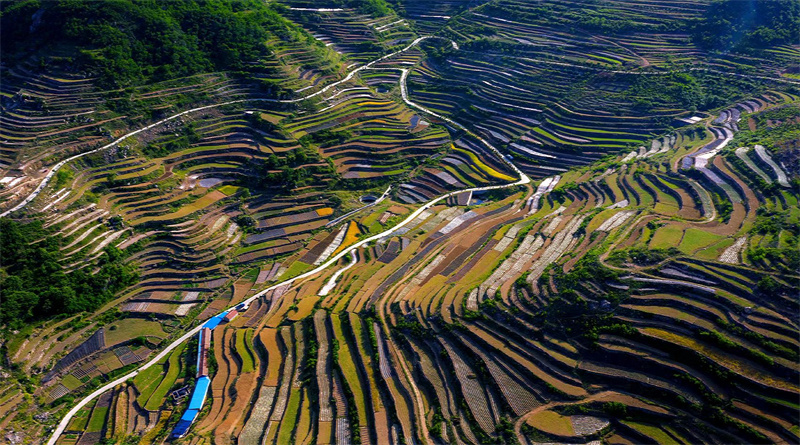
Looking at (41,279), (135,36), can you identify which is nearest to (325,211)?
(41,279)

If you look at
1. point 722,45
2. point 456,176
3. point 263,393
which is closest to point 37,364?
point 263,393

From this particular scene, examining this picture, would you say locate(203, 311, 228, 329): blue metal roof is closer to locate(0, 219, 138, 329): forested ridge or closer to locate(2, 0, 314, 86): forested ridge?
locate(0, 219, 138, 329): forested ridge

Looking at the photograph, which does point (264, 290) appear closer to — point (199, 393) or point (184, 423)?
point (199, 393)

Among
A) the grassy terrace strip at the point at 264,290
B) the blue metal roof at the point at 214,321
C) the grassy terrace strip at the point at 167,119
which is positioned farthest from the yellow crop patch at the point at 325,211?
the grassy terrace strip at the point at 167,119

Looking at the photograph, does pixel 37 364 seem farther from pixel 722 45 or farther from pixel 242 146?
pixel 722 45

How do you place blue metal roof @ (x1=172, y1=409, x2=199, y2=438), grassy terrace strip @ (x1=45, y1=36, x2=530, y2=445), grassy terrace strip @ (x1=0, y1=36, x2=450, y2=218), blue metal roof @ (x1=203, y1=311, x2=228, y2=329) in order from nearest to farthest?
blue metal roof @ (x1=172, y1=409, x2=199, y2=438), grassy terrace strip @ (x1=45, y1=36, x2=530, y2=445), blue metal roof @ (x1=203, y1=311, x2=228, y2=329), grassy terrace strip @ (x1=0, y1=36, x2=450, y2=218)

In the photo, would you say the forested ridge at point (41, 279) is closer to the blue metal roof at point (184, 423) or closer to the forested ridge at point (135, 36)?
the blue metal roof at point (184, 423)

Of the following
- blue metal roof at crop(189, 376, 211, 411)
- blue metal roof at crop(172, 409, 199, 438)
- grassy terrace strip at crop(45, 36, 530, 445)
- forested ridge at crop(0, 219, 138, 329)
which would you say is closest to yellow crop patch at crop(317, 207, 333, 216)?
grassy terrace strip at crop(45, 36, 530, 445)

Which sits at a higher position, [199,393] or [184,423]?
[199,393]

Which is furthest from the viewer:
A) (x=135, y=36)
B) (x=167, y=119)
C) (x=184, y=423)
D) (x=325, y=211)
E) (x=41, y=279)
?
(x=135, y=36)
